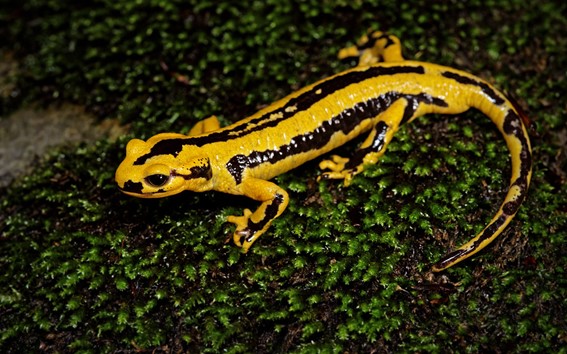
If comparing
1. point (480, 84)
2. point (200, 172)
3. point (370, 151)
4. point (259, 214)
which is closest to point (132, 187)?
point (200, 172)

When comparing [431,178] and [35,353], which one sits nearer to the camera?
[35,353]

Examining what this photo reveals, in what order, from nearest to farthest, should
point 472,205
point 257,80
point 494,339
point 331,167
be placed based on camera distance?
1. point 494,339
2. point 472,205
3. point 331,167
4. point 257,80

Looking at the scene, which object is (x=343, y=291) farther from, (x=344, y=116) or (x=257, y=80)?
Answer: (x=257, y=80)

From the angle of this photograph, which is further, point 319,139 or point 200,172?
point 319,139

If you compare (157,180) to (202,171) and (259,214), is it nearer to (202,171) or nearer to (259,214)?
(202,171)

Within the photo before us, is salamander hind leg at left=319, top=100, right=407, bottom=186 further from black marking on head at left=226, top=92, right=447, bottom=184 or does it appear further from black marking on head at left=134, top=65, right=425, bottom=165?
black marking on head at left=134, top=65, right=425, bottom=165

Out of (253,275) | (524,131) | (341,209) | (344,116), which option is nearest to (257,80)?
(344,116)

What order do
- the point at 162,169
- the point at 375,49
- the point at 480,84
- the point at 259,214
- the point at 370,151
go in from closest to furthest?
1. the point at 162,169
2. the point at 259,214
3. the point at 370,151
4. the point at 480,84
5. the point at 375,49
